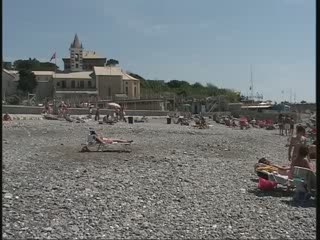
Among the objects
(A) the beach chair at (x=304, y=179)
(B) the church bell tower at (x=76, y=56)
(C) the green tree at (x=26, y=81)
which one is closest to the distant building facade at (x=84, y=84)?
(C) the green tree at (x=26, y=81)

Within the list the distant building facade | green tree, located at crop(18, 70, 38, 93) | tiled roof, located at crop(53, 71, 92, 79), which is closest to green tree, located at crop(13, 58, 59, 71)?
the distant building facade

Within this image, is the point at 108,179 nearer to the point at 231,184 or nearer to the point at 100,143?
the point at 231,184

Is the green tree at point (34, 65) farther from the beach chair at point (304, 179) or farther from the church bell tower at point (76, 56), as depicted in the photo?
the beach chair at point (304, 179)

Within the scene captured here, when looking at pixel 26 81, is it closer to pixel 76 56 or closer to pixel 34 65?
pixel 76 56

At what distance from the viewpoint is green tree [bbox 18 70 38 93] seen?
86812mm

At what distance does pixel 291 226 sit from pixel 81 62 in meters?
105

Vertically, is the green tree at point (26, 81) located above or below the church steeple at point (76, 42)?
below

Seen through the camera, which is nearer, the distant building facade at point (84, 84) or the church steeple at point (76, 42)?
the distant building facade at point (84, 84)

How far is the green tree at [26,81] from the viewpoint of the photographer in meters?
86.8

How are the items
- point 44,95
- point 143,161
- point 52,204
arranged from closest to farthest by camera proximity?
point 52,204 → point 143,161 → point 44,95

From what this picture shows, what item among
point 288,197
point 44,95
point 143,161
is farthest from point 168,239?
point 44,95

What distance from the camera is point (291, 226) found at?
7.01 meters

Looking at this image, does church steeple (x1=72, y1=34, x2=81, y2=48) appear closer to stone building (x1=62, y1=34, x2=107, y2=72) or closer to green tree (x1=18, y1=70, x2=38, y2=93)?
stone building (x1=62, y1=34, x2=107, y2=72)

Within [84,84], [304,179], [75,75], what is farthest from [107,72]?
[304,179]
